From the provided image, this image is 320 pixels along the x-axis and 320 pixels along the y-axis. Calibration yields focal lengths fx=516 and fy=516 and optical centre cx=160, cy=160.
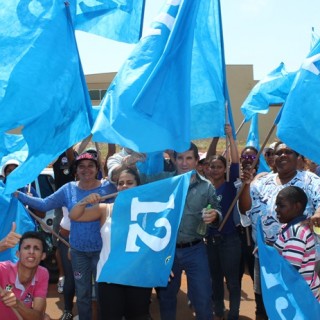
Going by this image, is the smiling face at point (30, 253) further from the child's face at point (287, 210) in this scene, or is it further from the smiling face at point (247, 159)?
the smiling face at point (247, 159)

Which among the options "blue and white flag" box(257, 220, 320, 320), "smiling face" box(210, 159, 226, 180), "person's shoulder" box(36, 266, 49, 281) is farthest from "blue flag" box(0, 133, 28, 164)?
"blue and white flag" box(257, 220, 320, 320)

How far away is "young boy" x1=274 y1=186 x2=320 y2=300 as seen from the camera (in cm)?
360

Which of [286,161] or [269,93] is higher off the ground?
[269,93]

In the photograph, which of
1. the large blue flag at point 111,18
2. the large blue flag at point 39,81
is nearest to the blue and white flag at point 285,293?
the large blue flag at point 39,81

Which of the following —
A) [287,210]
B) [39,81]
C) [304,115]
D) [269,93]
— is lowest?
[287,210]

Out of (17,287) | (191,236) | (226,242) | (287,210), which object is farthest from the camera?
(226,242)

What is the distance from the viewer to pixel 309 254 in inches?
143

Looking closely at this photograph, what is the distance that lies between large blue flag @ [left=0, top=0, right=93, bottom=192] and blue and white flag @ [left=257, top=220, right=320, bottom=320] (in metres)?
2.01

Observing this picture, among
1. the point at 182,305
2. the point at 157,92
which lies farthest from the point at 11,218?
the point at 182,305

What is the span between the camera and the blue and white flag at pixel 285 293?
11.5ft

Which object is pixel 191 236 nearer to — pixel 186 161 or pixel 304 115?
pixel 186 161

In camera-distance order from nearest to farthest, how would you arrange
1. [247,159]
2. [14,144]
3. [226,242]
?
1. [226,242]
2. [14,144]
3. [247,159]

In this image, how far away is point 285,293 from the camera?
356 centimetres

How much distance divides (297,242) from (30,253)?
2078mm
